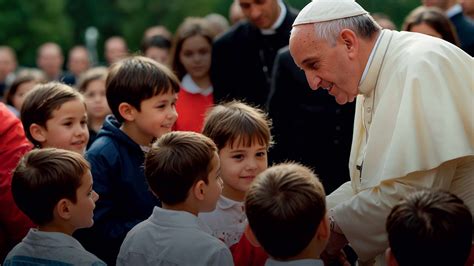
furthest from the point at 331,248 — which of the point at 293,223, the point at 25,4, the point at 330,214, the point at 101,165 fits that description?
the point at 25,4

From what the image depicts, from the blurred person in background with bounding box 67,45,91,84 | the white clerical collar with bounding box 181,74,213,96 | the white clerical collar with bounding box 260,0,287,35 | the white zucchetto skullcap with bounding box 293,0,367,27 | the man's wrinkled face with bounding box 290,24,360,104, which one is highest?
the white zucchetto skullcap with bounding box 293,0,367,27

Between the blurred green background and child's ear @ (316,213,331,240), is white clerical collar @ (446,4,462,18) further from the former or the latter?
the blurred green background

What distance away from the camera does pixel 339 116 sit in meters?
6.98

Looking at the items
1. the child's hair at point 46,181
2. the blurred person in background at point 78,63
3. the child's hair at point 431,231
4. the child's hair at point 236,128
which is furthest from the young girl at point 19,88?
the blurred person in background at point 78,63

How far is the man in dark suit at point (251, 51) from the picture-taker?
7.67 metres

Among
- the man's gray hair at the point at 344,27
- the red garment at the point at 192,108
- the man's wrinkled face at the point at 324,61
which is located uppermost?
the man's gray hair at the point at 344,27

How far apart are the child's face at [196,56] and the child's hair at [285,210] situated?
3.94m

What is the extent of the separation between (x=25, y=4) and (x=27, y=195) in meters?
19.6

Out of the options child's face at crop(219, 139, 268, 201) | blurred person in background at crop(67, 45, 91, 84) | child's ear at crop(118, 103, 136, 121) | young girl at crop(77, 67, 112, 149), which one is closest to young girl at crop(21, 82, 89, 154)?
child's ear at crop(118, 103, 136, 121)

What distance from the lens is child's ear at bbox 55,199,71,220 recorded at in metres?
4.77

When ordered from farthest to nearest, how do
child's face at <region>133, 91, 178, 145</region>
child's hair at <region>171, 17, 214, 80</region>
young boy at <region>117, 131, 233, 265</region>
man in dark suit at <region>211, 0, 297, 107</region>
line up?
child's hair at <region>171, 17, 214, 80</region> → man in dark suit at <region>211, 0, 297, 107</region> → child's face at <region>133, 91, 178, 145</region> → young boy at <region>117, 131, 233, 265</region>

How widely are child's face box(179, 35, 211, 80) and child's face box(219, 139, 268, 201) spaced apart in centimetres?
271

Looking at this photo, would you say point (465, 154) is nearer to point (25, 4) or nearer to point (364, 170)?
point (364, 170)

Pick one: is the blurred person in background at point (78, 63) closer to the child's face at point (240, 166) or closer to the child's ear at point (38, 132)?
the child's ear at point (38, 132)
